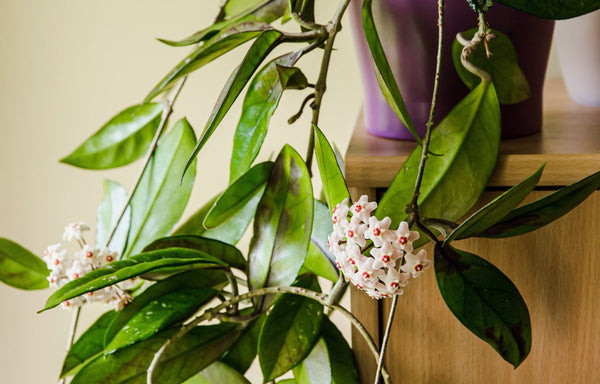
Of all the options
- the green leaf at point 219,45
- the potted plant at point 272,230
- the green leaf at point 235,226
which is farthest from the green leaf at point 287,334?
the green leaf at point 219,45

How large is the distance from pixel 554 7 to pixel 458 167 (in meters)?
0.13

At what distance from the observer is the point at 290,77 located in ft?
1.78

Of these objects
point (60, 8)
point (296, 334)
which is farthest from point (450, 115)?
point (60, 8)

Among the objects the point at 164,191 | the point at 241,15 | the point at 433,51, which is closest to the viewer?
the point at 433,51

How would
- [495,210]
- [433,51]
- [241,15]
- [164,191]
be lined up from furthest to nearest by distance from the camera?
[164,191], [241,15], [433,51], [495,210]

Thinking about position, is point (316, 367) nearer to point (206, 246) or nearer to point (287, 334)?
point (287, 334)

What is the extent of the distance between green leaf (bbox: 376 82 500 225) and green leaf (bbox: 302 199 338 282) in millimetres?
160

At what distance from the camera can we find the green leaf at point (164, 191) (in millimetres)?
736

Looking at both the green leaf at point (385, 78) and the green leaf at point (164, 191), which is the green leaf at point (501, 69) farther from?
the green leaf at point (164, 191)

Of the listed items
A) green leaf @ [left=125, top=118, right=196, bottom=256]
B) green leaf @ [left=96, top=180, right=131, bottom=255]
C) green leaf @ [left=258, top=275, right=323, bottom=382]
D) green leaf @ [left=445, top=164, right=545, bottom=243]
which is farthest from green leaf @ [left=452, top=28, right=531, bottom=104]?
green leaf @ [left=96, top=180, right=131, bottom=255]

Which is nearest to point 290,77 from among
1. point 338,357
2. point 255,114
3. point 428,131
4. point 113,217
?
point 255,114

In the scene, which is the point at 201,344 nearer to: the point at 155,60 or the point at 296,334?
the point at 296,334

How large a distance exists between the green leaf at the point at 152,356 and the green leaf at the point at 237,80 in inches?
7.5

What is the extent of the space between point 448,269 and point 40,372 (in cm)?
118
